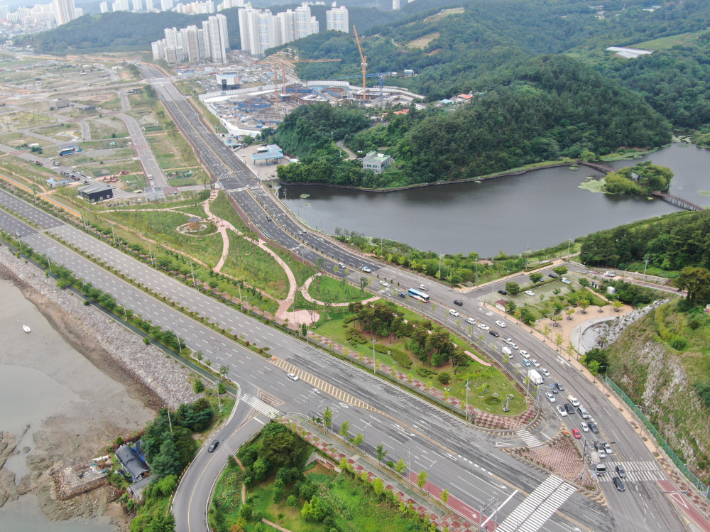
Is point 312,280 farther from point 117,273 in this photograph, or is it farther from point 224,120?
point 224,120

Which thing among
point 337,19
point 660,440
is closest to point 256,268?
point 660,440

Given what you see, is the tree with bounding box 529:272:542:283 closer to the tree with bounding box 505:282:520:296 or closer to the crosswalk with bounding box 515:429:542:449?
the tree with bounding box 505:282:520:296

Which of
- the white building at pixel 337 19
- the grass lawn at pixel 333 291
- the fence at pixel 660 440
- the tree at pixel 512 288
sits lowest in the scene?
the fence at pixel 660 440

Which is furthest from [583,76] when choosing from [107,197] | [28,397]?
[28,397]

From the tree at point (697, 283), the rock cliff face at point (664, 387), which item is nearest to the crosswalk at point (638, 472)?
the rock cliff face at point (664, 387)

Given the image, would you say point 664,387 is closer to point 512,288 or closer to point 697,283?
point 697,283

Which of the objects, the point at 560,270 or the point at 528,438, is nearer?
the point at 528,438

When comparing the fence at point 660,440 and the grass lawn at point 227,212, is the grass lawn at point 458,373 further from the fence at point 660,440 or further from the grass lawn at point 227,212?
the grass lawn at point 227,212
